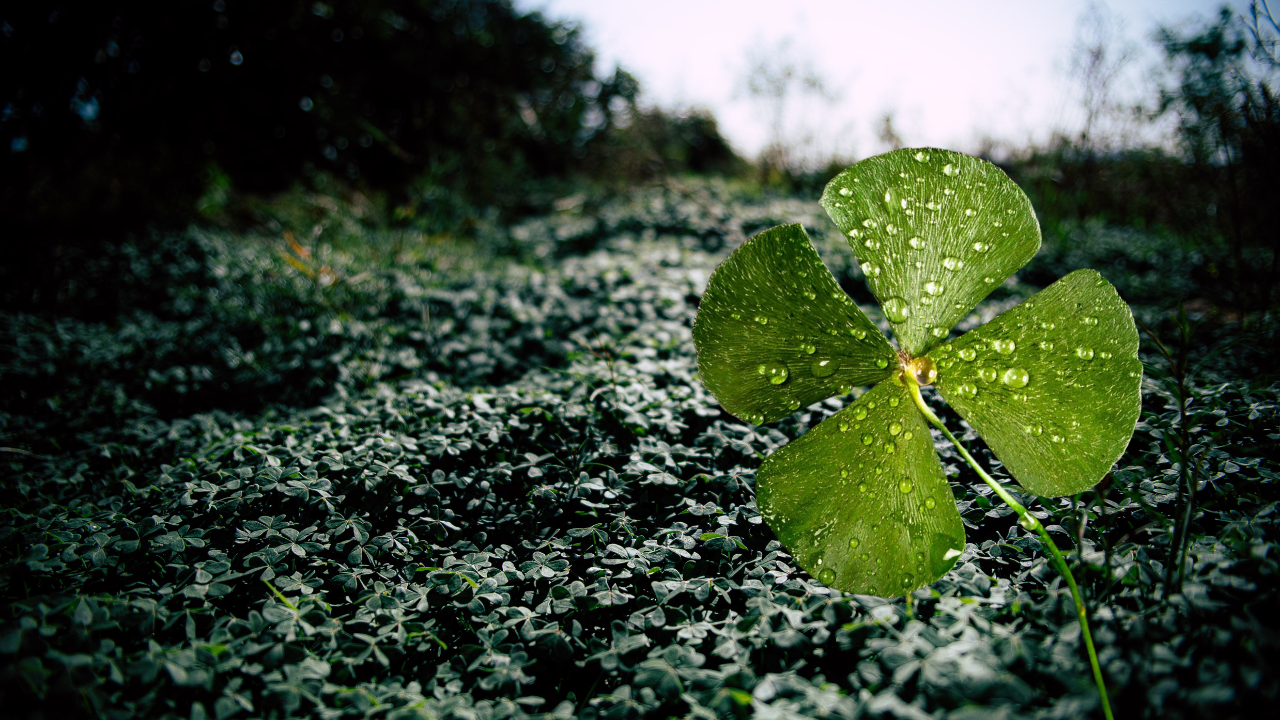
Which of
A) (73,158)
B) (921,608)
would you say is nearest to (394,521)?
(921,608)

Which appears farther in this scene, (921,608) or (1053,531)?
(1053,531)

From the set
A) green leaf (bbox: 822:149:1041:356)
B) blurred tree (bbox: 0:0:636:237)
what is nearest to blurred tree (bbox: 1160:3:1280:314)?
green leaf (bbox: 822:149:1041:356)

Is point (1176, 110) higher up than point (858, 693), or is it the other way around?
point (1176, 110)

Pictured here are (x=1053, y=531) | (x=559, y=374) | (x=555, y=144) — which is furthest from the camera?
(x=555, y=144)

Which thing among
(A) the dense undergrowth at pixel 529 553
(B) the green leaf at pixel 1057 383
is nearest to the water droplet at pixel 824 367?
(B) the green leaf at pixel 1057 383

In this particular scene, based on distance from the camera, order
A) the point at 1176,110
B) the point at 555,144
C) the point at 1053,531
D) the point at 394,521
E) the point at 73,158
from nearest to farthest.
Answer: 1. the point at 1053,531
2. the point at 394,521
3. the point at 1176,110
4. the point at 73,158
5. the point at 555,144

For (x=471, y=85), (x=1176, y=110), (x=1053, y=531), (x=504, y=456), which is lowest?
(x=504, y=456)

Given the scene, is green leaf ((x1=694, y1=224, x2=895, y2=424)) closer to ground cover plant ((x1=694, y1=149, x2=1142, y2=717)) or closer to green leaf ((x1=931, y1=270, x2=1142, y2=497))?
ground cover plant ((x1=694, y1=149, x2=1142, y2=717))

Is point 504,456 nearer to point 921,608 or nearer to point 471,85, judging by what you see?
point 921,608
